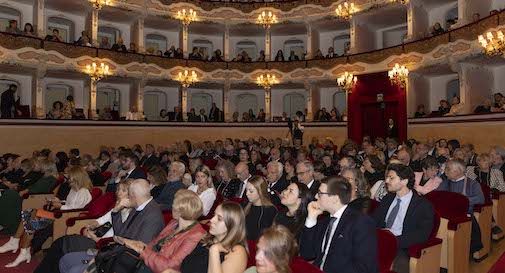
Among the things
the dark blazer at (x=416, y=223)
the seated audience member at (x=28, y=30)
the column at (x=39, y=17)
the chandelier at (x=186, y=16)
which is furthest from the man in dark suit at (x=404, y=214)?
the chandelier at (x=186, y=16)

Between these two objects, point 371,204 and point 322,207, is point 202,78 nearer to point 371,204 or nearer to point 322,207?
point 371,204

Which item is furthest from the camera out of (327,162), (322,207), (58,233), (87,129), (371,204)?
(87,129)

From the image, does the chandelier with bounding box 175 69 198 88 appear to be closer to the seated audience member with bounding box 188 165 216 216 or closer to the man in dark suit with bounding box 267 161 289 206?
the man in dark suit with bounding box 267 161 289 206

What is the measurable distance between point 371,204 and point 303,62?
1835cm

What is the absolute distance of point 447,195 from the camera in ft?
19.4

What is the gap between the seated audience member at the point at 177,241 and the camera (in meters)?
3.87

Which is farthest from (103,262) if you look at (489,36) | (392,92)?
(392,92)

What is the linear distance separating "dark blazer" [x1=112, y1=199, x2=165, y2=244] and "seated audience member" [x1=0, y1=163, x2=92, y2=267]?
2.70 metres

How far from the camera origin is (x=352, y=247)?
351cm

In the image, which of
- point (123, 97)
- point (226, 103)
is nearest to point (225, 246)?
point (226, 103)

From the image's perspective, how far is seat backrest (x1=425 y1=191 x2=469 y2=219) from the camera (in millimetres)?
5750

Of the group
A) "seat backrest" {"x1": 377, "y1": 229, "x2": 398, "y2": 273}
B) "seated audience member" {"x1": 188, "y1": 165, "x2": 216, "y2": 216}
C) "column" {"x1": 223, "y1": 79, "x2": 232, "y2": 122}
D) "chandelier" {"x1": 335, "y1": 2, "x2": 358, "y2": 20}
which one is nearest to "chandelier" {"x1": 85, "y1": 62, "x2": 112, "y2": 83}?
"column" {"x1": 223, "y1": 79, "x2": 232, "y2": 122}

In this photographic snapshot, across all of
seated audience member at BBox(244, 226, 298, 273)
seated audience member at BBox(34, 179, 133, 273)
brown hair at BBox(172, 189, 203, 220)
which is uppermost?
brown hair at BBox(172, 189, 203, 220)

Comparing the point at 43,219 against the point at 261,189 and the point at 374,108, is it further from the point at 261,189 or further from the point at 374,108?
the point at 374,108
